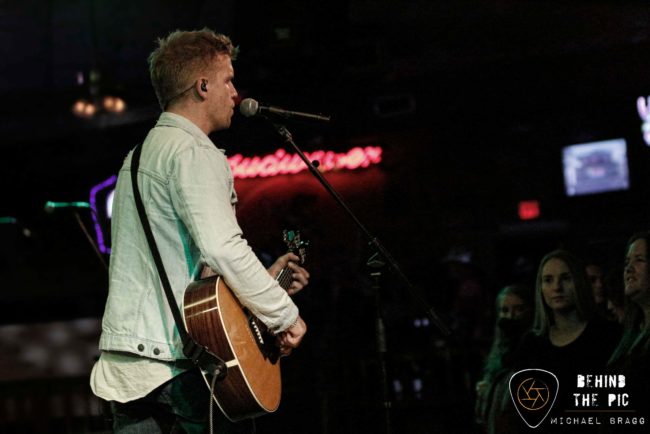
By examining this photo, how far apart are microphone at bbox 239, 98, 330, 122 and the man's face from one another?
0.46 meters

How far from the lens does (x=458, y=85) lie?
32.2 ft

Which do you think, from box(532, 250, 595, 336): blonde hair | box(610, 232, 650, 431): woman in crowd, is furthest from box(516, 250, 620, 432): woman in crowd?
box(610, 232, 650, 431): woman in crowd

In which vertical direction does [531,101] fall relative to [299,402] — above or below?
above

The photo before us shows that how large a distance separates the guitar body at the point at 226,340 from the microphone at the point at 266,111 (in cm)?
93

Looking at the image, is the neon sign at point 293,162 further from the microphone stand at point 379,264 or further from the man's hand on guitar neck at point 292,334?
the man's hand on guitar neck at point 292,334

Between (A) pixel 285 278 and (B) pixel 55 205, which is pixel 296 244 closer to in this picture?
(A) pixel 285 278

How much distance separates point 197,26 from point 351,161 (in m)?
2.39

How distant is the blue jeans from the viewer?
232cm

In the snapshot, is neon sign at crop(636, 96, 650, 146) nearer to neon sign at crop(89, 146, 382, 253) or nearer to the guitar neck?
neon sign at crop(89, 146, 382, 253)

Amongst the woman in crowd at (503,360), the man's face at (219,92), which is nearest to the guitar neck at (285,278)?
the man's face at (219,92)

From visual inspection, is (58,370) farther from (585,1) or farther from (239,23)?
(585,1)

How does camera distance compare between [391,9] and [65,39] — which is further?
[65,39]

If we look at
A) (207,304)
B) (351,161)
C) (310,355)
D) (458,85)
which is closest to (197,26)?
(351,161)

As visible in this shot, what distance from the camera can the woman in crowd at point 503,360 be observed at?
460 centimetres
